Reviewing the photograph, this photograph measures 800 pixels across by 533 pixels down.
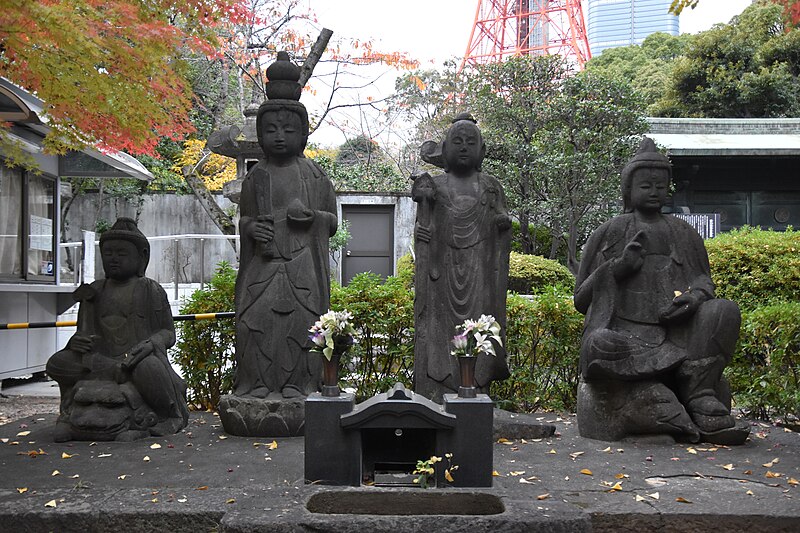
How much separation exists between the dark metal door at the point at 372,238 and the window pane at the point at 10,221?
8.20 meters

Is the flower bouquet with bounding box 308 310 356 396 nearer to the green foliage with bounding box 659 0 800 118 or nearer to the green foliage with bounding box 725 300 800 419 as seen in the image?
the green foliage with bounding box 725 300 800 419

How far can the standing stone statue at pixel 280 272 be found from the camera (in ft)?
20.2

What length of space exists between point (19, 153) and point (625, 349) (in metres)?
6.51

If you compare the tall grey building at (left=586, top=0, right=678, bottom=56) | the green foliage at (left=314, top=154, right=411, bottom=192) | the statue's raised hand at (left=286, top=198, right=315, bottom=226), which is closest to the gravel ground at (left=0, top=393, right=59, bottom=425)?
the statue's raised hand at (left=286, top=198, right=315, bottom=226)

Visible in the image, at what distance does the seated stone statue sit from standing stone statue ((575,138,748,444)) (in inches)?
137

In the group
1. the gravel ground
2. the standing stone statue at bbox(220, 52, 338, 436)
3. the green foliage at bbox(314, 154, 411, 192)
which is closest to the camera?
the standing stone statue at bbox(220, 52, 338, 436)

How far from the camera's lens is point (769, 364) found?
6949mm

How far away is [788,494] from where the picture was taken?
4.28 meters

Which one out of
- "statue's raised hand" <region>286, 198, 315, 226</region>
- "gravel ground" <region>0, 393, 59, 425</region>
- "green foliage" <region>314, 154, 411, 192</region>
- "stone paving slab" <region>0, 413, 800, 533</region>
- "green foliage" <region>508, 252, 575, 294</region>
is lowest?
"gravel ground" <region>0, 393, 59, 425</region>

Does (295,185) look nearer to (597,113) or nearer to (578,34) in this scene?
(597,113)

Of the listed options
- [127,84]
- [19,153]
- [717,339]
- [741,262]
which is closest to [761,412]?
[717,339]

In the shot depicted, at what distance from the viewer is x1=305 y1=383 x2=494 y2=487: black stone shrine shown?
4301 mm

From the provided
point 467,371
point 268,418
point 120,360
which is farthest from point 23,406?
point 467,371

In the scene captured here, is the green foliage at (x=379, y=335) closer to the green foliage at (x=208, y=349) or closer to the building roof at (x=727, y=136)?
the green foliage at (x=208, y=349)
